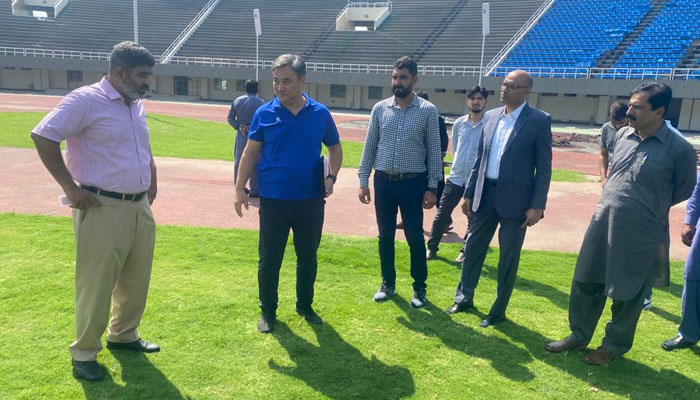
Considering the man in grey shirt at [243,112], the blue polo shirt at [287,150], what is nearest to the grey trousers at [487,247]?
the blue polo shirt at [287,150]

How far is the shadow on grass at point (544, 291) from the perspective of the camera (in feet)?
16.3

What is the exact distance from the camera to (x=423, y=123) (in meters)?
4.51

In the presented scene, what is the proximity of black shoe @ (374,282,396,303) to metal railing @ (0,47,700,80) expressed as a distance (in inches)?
991

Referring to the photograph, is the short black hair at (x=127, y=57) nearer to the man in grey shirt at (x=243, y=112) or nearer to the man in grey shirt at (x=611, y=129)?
the man in grey shirt at (x=611, y=129)

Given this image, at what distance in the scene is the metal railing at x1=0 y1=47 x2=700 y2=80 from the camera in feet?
85.8

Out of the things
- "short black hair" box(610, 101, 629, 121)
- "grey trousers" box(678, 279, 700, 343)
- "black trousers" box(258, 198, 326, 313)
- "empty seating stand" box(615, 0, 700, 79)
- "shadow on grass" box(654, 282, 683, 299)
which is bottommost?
"shadow on grass" box(654, 282, 683, 299)

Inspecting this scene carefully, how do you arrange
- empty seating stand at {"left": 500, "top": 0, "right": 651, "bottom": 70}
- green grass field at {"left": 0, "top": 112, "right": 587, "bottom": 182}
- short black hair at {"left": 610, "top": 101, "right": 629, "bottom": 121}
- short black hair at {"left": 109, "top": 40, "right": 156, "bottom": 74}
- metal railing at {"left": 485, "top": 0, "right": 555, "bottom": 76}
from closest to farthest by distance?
short black hair at {"left": 109, "top": 40, "right": 156, "bottom": 74}
short black hair at {"left": 610, "top": 101, "right": 629, "bottom": 121}
green grass field at {"left": 0, "top": 112, "right": 587, "bottom": 182}
empty seating stand at {"left": 500, "top": 0, "right": 651, "bottom": 70}
metal railing at {"left": 485, "top": 0, "right": 555, "bottom": 76}

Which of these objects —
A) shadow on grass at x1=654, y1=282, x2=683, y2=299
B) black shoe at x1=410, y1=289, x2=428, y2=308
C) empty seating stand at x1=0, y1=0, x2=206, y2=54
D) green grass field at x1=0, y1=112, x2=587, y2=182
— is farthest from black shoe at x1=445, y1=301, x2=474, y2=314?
empty seating stand at x1=0, y1=0, x2=206, y2=54

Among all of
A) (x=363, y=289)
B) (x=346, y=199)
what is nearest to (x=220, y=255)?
(x=363, y=289)

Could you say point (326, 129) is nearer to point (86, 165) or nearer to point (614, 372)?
point (86, 165)

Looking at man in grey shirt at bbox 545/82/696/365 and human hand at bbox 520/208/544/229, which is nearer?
man in grey shirt at bbox 545/82/696/365

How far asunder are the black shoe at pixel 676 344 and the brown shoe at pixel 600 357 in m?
0.59

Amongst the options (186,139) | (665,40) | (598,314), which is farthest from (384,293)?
(665,40)

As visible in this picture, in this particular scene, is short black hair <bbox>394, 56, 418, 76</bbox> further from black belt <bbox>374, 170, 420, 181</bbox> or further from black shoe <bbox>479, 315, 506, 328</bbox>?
black shoe <bbox>479, 315, 506, 328</bbox>
